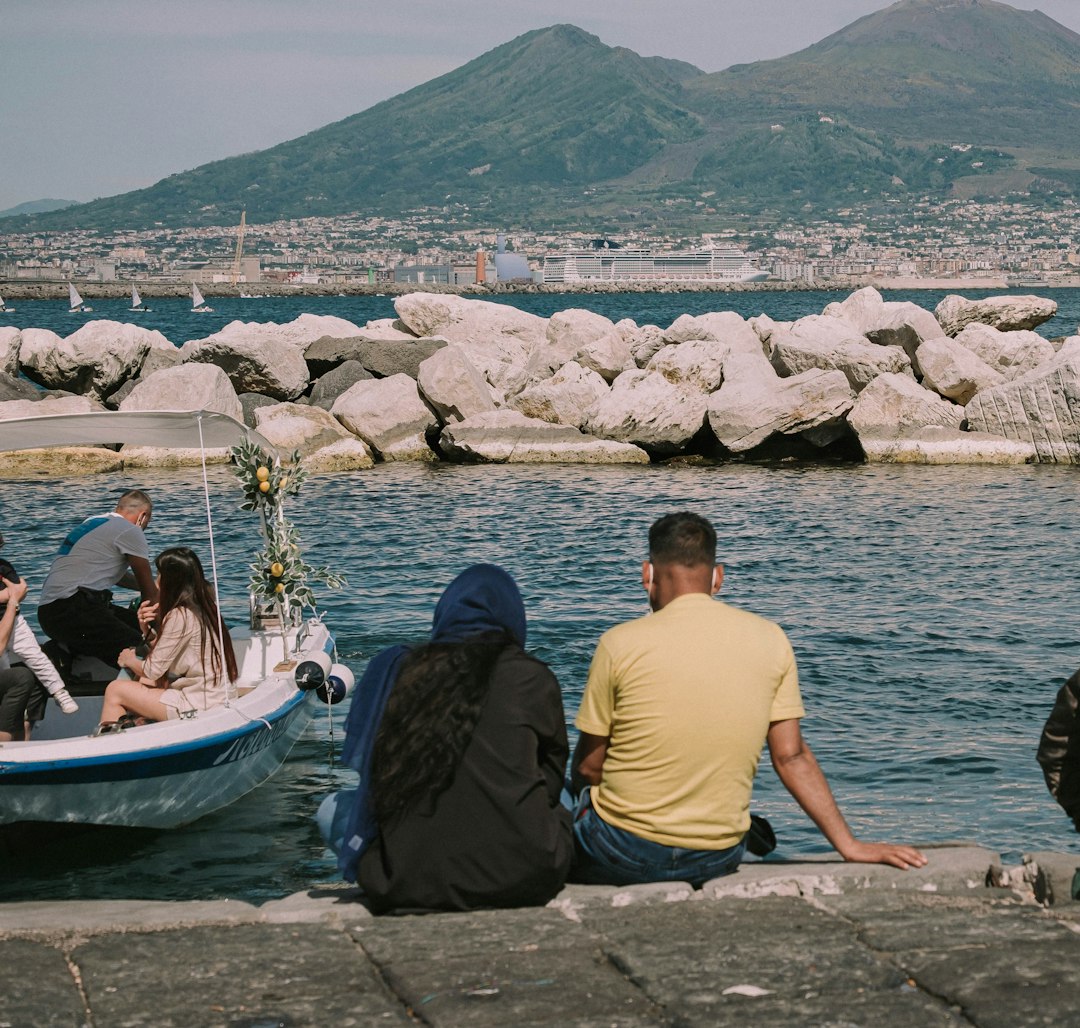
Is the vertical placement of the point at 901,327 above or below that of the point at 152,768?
above

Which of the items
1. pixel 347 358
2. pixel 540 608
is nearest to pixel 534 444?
pixel 347 358

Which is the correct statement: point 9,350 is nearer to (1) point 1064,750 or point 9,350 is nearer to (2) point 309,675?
(2) point 309,675

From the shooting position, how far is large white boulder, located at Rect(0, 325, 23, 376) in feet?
114

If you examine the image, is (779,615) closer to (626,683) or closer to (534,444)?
(626,683)

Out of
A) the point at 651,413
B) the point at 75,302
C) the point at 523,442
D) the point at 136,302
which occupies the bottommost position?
the point at 523,442

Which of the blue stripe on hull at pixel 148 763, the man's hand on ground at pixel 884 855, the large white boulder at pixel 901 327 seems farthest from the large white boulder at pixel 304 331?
the man's hand on ground at pixel 884 855

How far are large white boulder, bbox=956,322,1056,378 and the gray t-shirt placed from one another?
78.9ft

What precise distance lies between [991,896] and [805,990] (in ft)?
3.80

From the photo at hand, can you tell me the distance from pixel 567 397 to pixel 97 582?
19209mm

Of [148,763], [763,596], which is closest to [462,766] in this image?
[148,763]

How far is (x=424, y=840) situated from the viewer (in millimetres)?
5219

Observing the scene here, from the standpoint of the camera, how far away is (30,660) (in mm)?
8672

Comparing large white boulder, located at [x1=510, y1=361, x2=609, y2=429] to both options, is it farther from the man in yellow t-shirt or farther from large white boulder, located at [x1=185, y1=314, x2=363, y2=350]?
the man in yellow t-shirt

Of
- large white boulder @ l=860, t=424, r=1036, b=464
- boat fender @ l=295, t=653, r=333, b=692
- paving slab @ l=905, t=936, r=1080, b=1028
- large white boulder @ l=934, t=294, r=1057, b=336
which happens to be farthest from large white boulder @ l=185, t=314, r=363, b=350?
paving slab @ l=905, t=936, r=1080, b=1028
